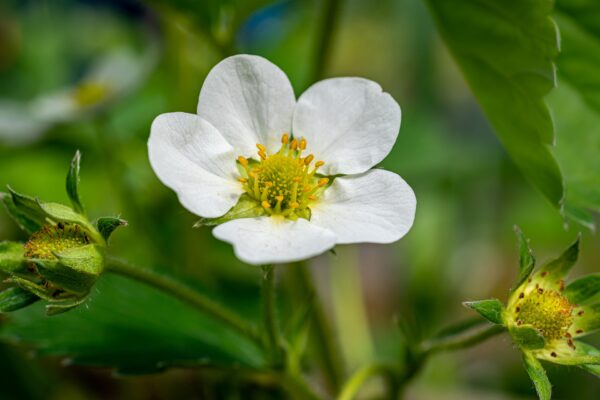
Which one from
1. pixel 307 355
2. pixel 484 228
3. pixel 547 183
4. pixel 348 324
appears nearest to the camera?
pixel 547 183

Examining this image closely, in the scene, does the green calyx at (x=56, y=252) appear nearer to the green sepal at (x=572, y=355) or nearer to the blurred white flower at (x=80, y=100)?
the green sepal at (x=572, y=355)

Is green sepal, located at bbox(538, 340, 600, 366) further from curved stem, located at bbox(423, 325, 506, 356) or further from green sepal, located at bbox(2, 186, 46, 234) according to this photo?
green sepal, located at bbox(2, 186, 46, 234)

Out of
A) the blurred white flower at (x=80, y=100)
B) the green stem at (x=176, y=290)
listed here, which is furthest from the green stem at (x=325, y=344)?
the blurred white flower at (x=80, y=100)

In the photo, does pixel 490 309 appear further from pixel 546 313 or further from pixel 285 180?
pixel 285 180

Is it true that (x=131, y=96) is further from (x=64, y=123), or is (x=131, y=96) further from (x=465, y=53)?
(x=465, y=53)

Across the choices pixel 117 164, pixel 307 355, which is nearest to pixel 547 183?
pixel 307 355

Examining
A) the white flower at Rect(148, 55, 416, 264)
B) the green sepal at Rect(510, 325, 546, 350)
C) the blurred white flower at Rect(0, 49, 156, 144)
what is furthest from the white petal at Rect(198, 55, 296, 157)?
the blurred white flower at Rect(0, 49, 156, 144)
